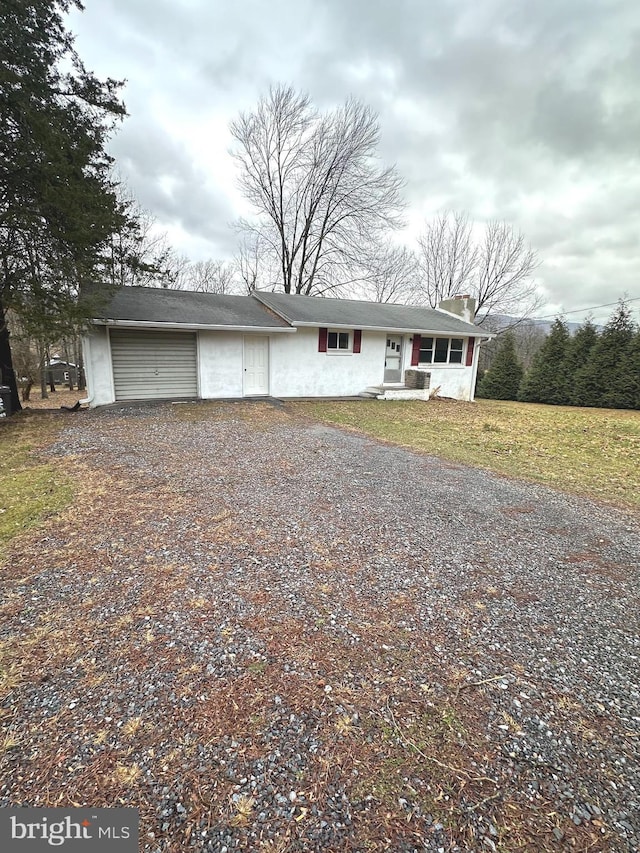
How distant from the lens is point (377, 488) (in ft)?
16.8

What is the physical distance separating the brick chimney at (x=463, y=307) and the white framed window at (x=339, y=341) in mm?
7416

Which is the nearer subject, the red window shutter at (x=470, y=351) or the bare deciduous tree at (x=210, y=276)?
the red window shutter at (x=470, y=351)

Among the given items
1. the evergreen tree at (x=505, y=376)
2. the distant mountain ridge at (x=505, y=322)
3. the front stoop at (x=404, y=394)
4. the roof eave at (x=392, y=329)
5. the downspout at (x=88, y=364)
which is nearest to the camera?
the downspout at (x=88, y=364)

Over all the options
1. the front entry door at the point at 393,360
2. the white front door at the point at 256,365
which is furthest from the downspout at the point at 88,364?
the front entry door at the point at 393,360

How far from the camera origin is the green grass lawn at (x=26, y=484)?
3809 millimetres

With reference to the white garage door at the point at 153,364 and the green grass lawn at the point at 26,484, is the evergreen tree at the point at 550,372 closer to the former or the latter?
the white garage door at the point at 153,364

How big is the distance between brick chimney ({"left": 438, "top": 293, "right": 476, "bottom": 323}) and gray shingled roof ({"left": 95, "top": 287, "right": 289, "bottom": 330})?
1011 centimetres

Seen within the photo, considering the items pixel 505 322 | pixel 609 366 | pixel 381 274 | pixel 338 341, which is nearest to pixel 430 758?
pixel 338 341

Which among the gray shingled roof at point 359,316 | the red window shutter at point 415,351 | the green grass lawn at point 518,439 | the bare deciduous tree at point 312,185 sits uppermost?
the bare deciduous tree at point 312,185

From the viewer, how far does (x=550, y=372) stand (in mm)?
20328

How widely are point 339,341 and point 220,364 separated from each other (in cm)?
463

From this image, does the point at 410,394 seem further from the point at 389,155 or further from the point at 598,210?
the point at 598,210

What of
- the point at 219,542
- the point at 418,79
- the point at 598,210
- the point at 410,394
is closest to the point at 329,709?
the point at 219,542

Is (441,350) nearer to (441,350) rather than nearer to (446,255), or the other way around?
(441,350)
